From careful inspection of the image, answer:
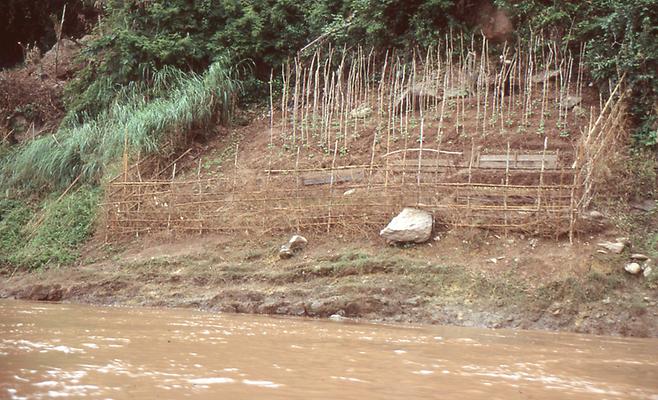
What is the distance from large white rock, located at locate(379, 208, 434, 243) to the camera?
6.91m

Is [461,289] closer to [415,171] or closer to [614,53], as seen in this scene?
[415,171]

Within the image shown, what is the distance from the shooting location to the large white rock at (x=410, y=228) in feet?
22.7

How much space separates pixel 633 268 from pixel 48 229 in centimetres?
762

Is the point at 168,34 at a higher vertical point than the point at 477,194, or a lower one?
higher

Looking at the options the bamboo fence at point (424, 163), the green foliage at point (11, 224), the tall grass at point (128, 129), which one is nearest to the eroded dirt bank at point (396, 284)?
the bamboo fence at point (424, 163)

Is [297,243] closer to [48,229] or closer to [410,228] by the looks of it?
[410,228]

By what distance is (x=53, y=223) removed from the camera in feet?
32.2

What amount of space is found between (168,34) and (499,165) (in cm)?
719

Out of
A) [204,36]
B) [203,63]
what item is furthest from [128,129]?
[204,36]

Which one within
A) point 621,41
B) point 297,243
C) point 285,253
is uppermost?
point 621,41

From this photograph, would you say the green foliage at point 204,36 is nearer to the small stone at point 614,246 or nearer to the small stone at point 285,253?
the small stone at point 285,253

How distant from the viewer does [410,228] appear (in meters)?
6.92

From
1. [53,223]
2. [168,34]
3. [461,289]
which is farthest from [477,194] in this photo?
[168,34]

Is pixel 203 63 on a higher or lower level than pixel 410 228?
higher
